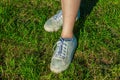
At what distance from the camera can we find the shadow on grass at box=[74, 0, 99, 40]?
11.2 feet

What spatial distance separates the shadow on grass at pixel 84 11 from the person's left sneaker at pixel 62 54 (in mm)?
278

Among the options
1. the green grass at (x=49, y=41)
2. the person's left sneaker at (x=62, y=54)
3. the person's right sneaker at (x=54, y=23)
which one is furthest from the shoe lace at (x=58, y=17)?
the person's left sneaker at (x=62, y=54)

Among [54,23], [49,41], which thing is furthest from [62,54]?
[54,23]

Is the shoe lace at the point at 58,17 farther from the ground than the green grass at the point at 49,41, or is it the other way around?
the shoe lace at the point at 58,17

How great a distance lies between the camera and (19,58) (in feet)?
10.1

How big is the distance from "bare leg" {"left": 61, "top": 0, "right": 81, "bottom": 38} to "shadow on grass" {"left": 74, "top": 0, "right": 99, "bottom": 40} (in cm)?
30

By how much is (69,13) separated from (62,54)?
40 centimetres

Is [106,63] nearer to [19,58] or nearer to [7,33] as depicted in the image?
[19,58]

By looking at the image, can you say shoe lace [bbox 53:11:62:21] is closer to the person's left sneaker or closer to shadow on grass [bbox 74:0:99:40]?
shadow on grass [bbox 74:0:99:40]

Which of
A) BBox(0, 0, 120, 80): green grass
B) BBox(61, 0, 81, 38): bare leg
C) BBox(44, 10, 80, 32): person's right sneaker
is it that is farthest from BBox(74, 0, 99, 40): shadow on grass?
BBox(61, 0, 81, 38): bare leg

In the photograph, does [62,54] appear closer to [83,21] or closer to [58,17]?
[58,17]

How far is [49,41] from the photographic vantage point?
3.28 metres

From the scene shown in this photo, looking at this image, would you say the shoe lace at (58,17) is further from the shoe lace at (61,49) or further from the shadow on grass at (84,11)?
the shoe lace at (61,49)

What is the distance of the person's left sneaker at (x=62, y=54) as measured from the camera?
9.68 ft
